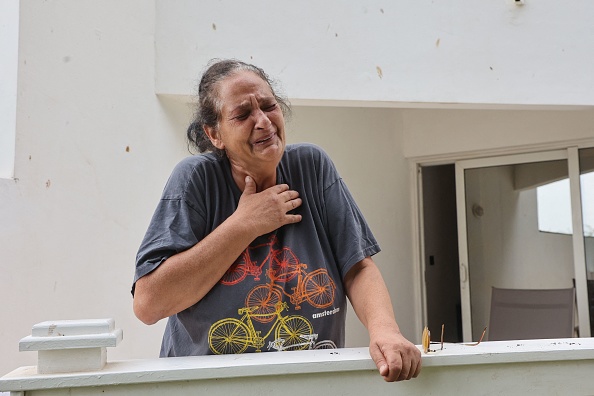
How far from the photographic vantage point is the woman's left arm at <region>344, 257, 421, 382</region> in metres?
1.01

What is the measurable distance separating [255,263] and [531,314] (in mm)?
3734

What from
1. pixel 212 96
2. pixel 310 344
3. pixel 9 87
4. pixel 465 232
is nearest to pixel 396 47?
pixel 9 87

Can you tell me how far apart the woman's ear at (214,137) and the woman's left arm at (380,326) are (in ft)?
1.28

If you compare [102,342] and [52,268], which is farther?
[52,268]

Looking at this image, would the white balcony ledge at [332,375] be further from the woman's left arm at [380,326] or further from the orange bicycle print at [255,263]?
the orange bicycle print at [255,263]

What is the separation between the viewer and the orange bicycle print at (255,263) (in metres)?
1.21

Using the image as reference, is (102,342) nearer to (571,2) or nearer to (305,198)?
(305,198)

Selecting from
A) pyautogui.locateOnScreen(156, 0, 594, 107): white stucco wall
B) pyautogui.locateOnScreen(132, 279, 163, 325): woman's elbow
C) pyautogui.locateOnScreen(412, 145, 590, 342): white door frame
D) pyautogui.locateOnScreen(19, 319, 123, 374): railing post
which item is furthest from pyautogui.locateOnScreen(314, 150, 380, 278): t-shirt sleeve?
pyautogui.locateOnScreen(412, 145, 590, 342): white door frame

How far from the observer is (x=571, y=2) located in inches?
137

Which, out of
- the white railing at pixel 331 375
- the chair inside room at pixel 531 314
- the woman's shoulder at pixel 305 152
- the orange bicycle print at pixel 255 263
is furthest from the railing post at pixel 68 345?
the chair inside room at pixel 531 314

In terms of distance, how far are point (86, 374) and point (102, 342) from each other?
53 millimetres

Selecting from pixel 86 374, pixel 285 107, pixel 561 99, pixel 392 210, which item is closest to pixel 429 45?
pixel 561 99

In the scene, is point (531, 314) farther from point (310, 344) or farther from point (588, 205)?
point (310, 344)

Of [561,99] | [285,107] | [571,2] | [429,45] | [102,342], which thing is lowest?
[102,342]
